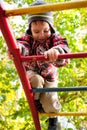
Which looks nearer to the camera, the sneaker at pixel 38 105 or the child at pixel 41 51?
the child at pixel 41 51

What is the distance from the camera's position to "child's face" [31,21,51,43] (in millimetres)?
2406

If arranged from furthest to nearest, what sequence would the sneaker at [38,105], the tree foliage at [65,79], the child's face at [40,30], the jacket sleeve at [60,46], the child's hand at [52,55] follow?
1. the tree foliage at [65,79]
2. the sneaker at [38,105]
3. the child's face at [40,30]
4. the jacket sleeve at [60,46]
5. the child's hand at [52,55]

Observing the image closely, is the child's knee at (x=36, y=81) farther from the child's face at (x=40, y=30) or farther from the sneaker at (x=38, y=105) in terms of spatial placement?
the child's face at (x=40, y=30)

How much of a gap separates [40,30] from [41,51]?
0.17 meters

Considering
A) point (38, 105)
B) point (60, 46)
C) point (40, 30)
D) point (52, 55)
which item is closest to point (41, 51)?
point (40, 30)

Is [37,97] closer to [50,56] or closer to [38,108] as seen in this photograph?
[38,108]

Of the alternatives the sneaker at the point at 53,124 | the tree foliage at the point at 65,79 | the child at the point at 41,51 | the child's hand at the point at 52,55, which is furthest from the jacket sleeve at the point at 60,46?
the tree foliage at the point at 65,79

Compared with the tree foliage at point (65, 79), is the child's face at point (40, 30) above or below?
above

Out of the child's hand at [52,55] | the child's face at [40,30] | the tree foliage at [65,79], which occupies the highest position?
the child's face at [40,30]

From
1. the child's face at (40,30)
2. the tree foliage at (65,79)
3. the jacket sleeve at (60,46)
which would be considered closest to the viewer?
the jacket sleeve at (60,46)

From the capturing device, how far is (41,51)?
248cm

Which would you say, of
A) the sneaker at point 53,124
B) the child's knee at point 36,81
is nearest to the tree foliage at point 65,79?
the sneaker at point 53,124

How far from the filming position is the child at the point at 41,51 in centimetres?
242

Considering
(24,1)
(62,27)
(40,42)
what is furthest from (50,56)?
(24,1)
